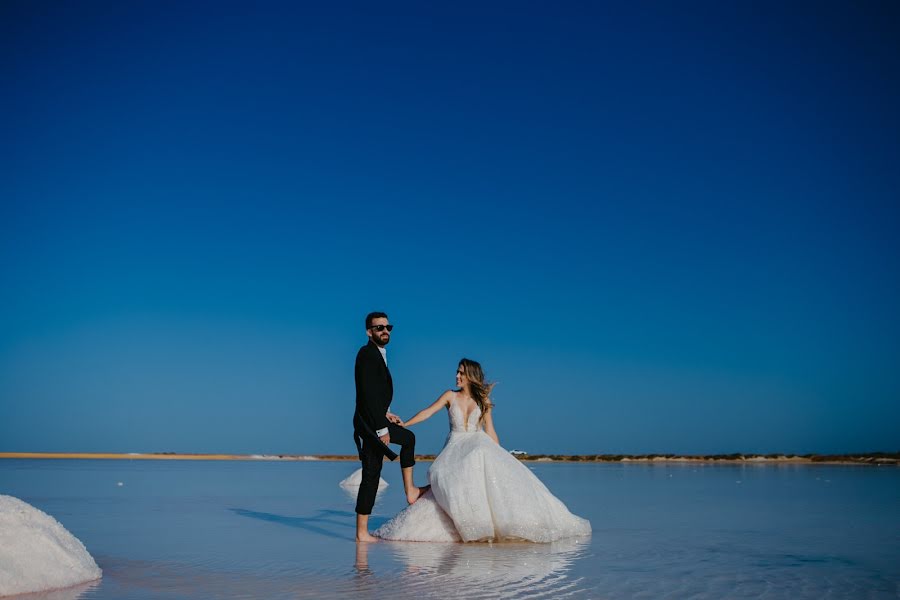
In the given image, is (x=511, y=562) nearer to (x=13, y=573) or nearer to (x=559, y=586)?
(x=559, y=586)

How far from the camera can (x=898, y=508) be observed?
17.1 meters

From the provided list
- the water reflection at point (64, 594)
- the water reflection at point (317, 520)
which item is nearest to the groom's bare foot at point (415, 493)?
the water reflection at point (317, 520)

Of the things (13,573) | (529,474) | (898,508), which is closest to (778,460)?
(898,508)

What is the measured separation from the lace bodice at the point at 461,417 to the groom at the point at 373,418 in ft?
2.34

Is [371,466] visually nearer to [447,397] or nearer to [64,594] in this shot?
[447,397]

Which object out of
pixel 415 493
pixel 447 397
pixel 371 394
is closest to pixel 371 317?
pixel 371 394

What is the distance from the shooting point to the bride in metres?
10.2

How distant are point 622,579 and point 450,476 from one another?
3215mm

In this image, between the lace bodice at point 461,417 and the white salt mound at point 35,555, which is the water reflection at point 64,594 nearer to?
the white salt mound at point 35,555

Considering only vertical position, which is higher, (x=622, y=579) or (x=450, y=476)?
(x=450, y=476)

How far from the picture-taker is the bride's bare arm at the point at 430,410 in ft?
35.5

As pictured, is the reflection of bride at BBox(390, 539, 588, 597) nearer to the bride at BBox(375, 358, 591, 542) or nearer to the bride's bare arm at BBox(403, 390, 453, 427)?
the bride at BBox(375, 358, 591, 542)

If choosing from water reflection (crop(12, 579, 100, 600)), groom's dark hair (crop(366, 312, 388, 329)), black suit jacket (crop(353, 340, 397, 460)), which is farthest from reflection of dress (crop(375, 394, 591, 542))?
water reflection (crop(12, 579, 100, 600))

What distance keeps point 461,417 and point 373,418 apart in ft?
4.44
